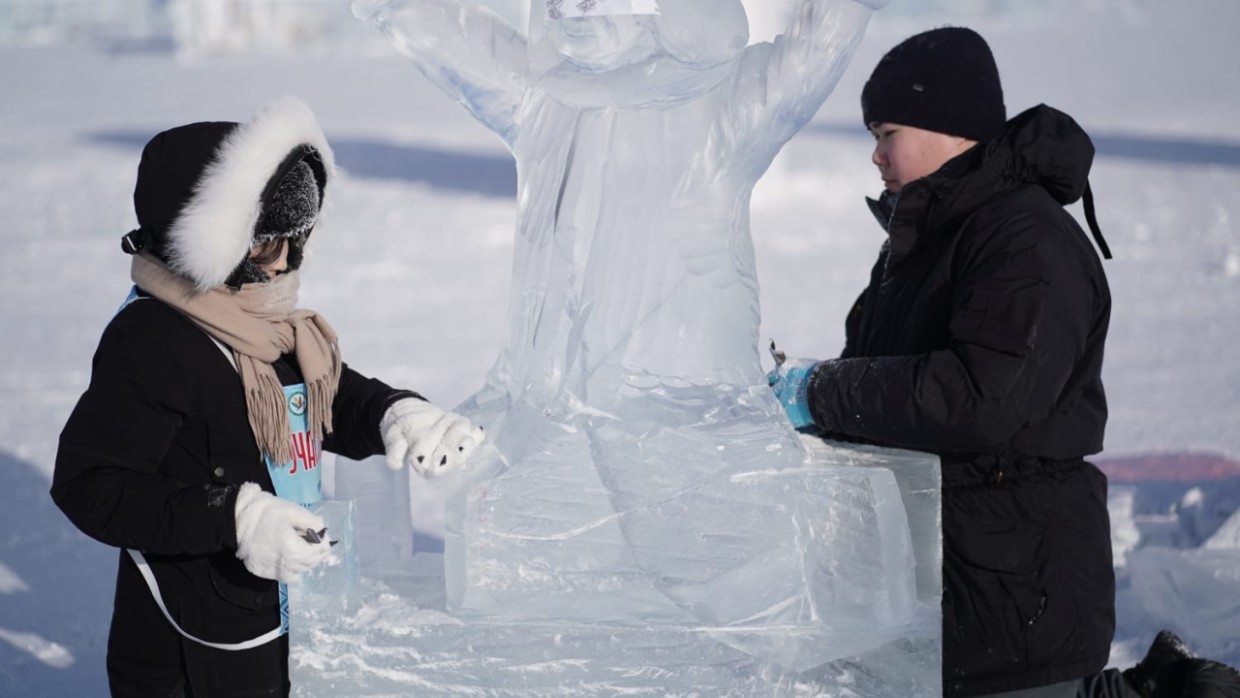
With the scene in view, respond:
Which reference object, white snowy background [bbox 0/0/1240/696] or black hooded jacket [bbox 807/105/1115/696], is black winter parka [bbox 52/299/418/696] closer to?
white snowy background [bbox 0/0/1240/696]

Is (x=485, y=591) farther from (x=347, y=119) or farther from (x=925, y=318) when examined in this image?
(x=347, y=119)

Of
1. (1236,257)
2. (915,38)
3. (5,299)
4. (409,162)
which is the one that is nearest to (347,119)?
(409,162)

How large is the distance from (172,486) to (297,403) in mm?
236

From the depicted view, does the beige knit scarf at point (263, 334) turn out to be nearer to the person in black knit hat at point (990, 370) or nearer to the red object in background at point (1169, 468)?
the person in black knit hat at point (990, 370)

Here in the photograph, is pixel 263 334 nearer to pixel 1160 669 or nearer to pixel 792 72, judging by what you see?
pixel 792 72

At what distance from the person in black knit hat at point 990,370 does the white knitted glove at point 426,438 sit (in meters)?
0.48

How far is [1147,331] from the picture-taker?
5.32 metres

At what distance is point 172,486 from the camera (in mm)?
1589

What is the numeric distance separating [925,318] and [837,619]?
1.56ft

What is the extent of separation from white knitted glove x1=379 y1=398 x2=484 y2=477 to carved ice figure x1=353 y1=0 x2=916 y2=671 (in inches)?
1.4

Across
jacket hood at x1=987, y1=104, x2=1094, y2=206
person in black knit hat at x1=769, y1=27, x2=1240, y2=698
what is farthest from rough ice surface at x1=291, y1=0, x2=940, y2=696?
jacket hood at x1=987, y1=104, x2=1094, y2=206

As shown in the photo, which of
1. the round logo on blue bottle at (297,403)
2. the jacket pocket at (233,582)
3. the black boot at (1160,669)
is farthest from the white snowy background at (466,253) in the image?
the black boot at (1160,669)

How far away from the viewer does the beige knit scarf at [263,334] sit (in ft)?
5.41

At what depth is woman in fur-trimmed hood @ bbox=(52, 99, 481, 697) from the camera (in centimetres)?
157
